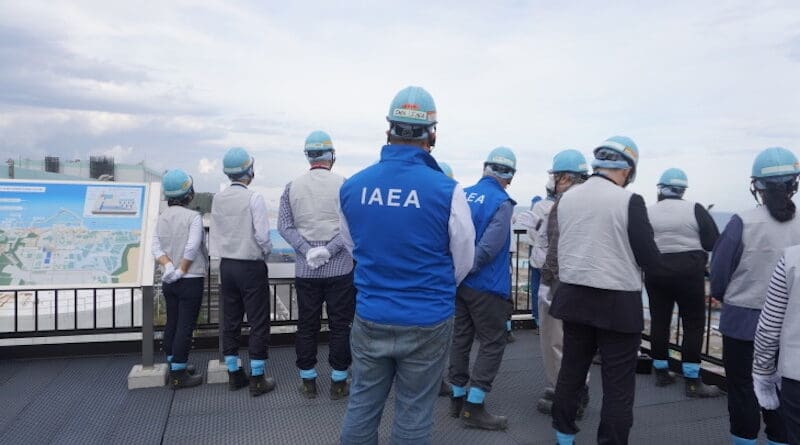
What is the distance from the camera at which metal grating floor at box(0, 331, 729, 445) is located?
318 centimetres

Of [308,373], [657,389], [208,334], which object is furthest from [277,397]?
[657,389]

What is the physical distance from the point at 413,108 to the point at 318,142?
5.50 ft

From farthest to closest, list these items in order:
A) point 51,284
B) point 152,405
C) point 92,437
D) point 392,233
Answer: point 51,284
point 152,405
point 92,437
point 392,233

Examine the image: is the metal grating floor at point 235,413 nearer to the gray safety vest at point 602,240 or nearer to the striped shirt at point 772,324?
the gray safety vest at point 602,240

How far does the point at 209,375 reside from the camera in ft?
13.3

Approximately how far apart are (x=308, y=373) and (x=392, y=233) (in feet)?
7.15

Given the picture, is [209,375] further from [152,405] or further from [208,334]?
[208,334]

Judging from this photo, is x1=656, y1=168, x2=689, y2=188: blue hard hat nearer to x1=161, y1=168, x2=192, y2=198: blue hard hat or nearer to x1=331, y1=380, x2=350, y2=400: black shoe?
x1=331, y1=380, x2=350, y2=400: black shoe

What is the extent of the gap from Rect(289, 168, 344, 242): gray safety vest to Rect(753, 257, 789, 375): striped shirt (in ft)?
8.22

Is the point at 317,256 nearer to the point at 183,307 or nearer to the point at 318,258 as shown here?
the point at 318,258

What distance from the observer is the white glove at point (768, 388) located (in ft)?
6.46

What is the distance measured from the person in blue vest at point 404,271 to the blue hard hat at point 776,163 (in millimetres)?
1680

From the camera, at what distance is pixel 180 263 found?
12.7ft

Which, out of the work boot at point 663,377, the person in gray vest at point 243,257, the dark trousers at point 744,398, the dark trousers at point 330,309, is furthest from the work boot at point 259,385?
the work boot at point 663,377
